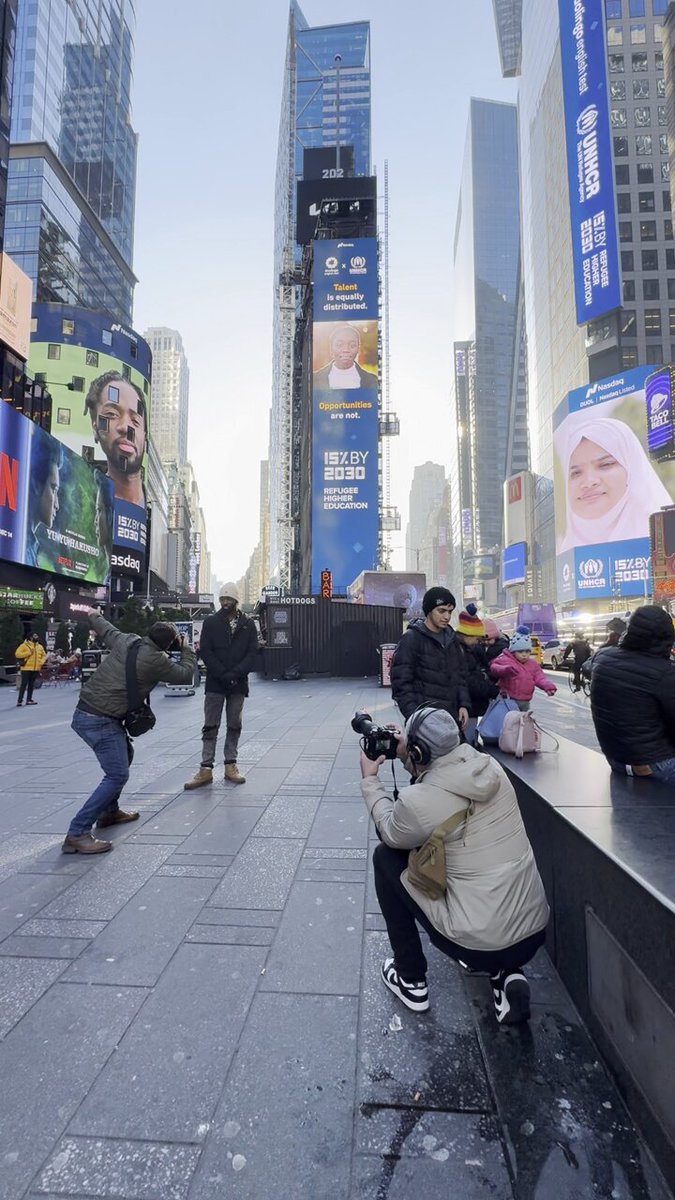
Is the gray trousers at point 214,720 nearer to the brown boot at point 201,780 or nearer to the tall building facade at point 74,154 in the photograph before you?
the brown boot at point 201,780

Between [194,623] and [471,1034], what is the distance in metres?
21.3

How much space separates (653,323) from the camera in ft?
217

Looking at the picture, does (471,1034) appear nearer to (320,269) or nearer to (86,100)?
(320,269)

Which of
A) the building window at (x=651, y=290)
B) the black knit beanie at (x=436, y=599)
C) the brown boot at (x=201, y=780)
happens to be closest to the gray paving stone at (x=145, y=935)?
the brown boot at (x=201, y=780)

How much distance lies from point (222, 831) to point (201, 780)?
5.16 feet

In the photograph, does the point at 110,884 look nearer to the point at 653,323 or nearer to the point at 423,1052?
the point at 423,1052

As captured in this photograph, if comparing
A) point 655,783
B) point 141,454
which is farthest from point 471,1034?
point 141,454

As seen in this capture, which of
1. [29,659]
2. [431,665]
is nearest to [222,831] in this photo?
[431,665]

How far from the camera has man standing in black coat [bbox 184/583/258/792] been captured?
21.0 ft

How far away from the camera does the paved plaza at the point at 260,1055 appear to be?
5.74 ft

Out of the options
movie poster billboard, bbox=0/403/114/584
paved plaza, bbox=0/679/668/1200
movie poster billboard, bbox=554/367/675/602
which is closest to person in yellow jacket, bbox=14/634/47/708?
paved plaza, bbox=0/679/668/1200

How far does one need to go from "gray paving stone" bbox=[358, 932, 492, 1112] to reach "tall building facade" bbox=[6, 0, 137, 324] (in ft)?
266

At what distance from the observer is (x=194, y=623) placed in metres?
22.8

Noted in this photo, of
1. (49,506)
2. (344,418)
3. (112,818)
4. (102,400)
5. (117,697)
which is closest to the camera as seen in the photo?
(117,697)
